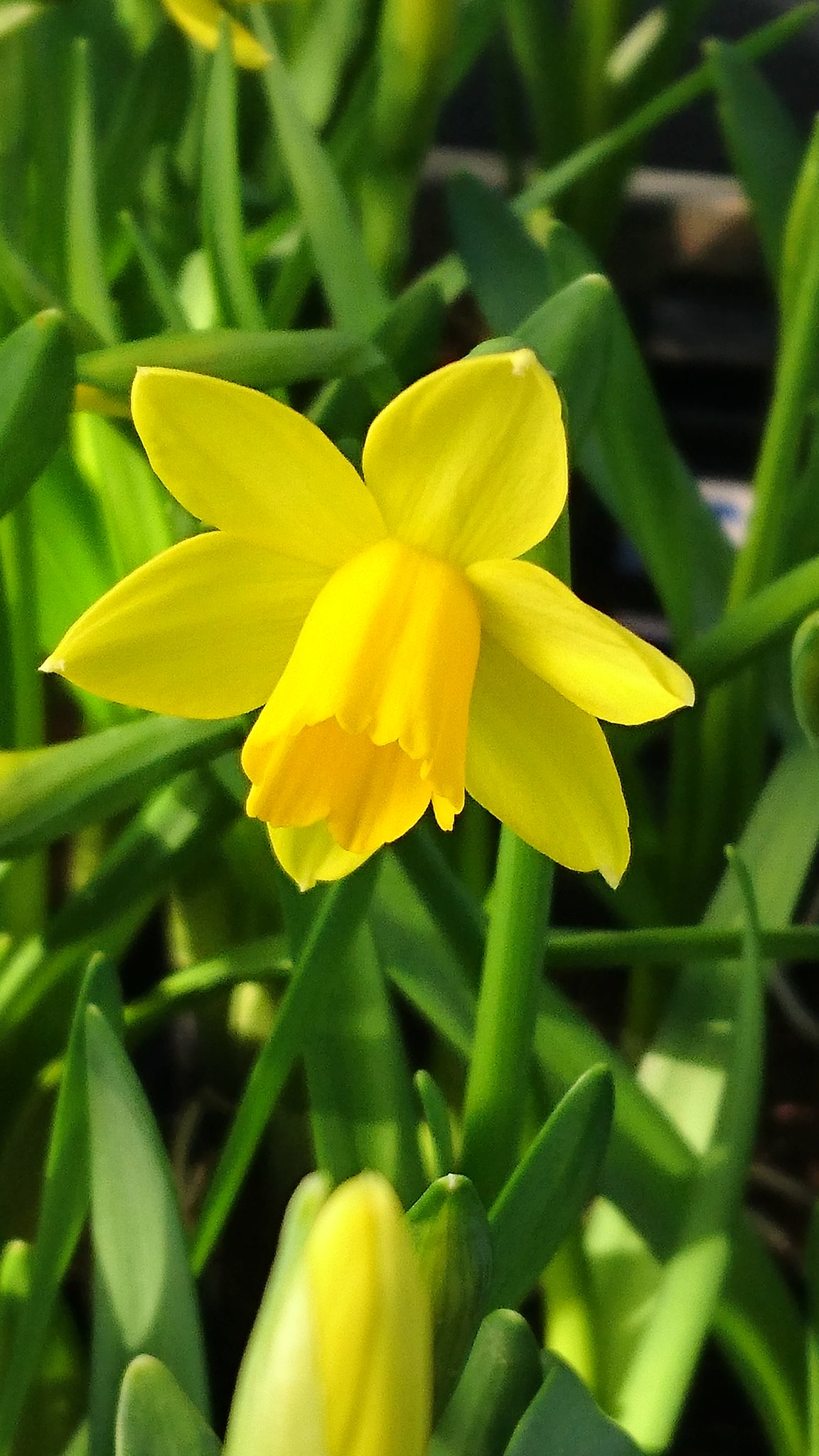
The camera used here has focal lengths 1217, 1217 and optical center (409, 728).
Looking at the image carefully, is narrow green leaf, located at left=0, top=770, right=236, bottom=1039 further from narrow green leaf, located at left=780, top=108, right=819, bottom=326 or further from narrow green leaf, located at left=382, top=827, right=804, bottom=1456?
narrow green leaf, located at left=780, top=108, right=819, bottom=326

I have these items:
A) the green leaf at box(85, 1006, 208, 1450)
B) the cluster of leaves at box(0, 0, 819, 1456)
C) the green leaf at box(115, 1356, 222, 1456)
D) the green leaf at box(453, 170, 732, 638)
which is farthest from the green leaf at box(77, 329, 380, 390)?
the green leaf at box(115, 1356, 222, 1456)

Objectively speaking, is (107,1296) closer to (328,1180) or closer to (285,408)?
(328,1180)

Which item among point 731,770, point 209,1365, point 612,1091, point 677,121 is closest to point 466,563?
point 612,1091

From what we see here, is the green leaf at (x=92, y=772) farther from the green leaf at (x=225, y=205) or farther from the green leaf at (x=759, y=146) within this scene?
the green leaf at (x=759, y=146)

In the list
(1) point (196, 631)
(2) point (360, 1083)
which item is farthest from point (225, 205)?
(2) point (360, 1083)

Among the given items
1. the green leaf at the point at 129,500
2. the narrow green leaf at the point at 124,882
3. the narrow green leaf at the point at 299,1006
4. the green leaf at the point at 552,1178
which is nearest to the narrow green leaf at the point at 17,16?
the green leaf at the point at 129,500
